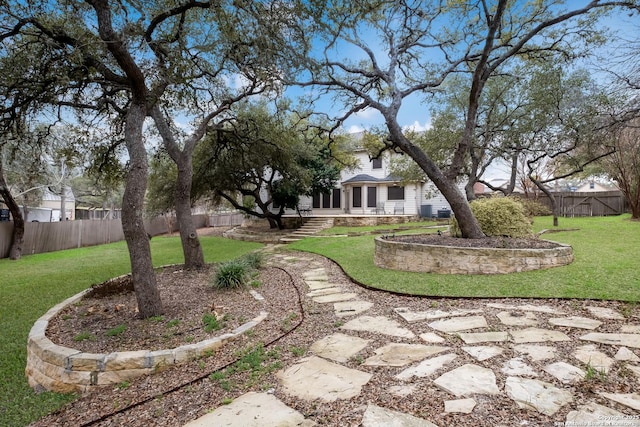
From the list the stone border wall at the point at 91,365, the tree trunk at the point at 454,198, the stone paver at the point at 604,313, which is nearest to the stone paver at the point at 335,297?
the stone border wall at the point at 91,365

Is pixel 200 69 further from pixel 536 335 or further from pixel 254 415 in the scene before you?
pixel 536 335

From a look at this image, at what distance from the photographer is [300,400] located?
86.7 inches

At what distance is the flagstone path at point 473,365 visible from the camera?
6.43 ft

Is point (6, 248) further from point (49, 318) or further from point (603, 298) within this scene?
point (603, 298)

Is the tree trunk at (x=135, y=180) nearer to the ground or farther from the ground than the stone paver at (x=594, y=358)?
farther from the ground

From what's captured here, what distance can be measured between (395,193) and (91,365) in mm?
18394

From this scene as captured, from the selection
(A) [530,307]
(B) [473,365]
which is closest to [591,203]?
(A) [530,307]

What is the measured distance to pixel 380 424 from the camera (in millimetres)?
1858

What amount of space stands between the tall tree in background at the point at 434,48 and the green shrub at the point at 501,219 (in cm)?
54

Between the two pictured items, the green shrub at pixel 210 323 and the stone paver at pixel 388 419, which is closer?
the stone paver at pixel 388 419

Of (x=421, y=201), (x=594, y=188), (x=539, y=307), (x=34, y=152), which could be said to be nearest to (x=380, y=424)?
(x=539, y=307)

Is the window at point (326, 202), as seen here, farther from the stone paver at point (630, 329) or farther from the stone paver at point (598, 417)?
the stone paver at point (598, 417)

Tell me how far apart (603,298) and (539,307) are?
2.89 ft

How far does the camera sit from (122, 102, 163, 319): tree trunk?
3.77m
